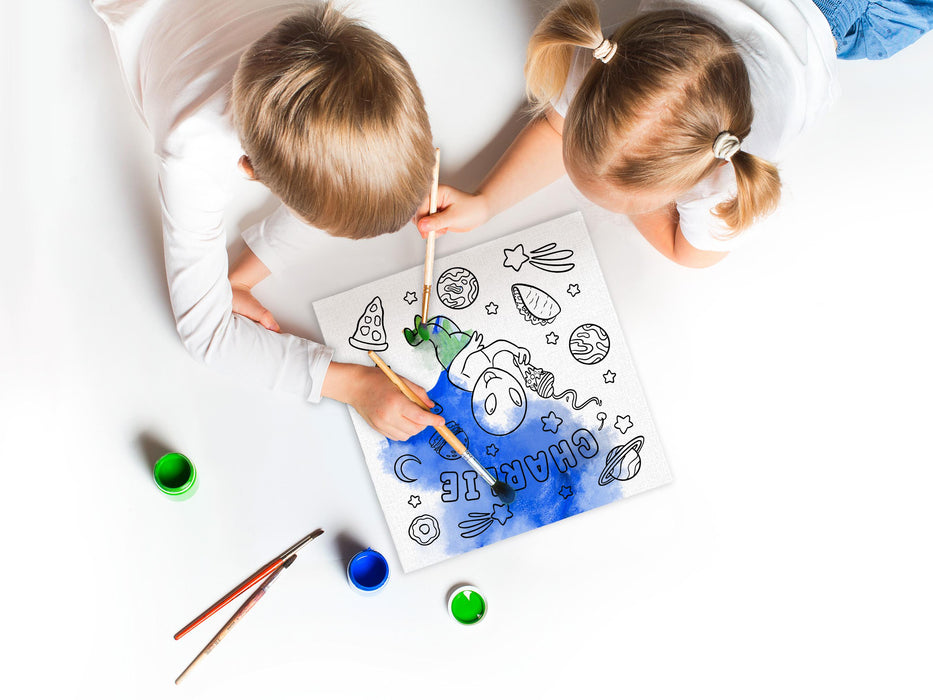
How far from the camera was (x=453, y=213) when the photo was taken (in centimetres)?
77

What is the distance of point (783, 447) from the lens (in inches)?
30.8

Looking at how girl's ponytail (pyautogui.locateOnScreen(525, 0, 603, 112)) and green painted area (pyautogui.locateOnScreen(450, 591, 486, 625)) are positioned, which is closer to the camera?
girl's ponytail (pyautogui.locateOnScreen(525, 0, 603, 112))

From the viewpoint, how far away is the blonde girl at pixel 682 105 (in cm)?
55

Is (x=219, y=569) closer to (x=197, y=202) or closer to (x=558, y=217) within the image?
(x=197, y=202)

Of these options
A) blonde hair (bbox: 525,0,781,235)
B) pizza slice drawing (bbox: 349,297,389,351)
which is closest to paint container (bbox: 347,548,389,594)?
pizza slice drawing (bbox: 349,297,389,351)

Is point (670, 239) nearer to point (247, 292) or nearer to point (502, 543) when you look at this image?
point (502, 543)

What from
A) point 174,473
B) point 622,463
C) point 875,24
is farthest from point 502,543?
point 875,24

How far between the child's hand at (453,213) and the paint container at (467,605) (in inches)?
16.6

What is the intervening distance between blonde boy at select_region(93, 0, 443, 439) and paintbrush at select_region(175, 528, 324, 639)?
166 mm

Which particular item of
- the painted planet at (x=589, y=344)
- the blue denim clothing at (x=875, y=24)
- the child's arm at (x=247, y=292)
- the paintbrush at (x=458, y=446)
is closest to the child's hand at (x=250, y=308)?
the child's arm at (x=247, y=292)

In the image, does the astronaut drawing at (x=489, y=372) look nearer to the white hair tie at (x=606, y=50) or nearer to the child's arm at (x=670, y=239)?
the child's arm at (x=670, y=239)

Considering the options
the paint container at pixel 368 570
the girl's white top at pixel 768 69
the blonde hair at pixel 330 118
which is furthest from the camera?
the paint container at pixel 368 570

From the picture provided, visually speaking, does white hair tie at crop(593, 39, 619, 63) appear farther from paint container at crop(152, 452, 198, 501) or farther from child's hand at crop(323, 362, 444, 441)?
paint container at crop(152, 452, 198, 501)

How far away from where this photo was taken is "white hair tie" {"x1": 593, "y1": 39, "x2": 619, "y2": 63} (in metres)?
0.56
